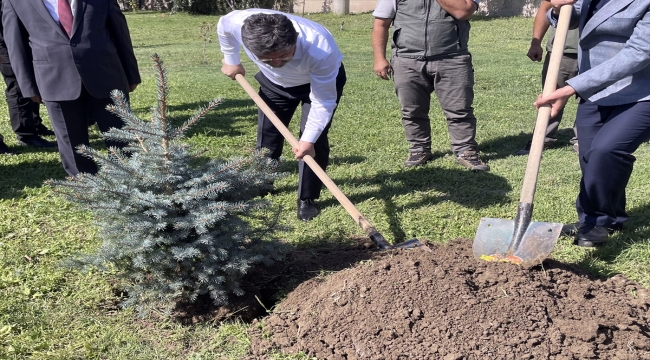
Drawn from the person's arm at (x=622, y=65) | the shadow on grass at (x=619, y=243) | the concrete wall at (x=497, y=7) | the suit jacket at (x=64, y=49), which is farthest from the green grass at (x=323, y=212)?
the concrete wall at (x=497, y=7)

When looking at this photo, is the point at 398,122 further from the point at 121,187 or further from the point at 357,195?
the point at 121,187

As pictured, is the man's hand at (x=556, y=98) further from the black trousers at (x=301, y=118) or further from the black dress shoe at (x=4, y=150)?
the black dress shoe at (x=4, y=150)

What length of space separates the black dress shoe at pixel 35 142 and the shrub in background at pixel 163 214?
3.94m

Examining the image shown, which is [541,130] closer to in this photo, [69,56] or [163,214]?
[163,214]

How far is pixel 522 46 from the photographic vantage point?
16.8 metres

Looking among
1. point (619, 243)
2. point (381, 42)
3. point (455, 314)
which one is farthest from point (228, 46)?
point (619, 243)

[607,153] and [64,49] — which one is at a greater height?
[64,49]

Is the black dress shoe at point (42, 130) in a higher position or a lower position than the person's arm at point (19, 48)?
lower

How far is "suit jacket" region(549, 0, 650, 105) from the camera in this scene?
323cm

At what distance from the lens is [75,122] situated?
470 centimetres

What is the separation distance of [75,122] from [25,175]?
1346mm

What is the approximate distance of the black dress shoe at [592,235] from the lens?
12.5ft

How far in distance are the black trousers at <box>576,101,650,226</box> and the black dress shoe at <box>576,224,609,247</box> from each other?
42 millimetres

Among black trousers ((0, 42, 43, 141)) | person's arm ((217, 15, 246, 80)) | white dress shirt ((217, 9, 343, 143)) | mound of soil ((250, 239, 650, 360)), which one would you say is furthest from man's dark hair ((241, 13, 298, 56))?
black trousers ((0, 42, 43, 141))
